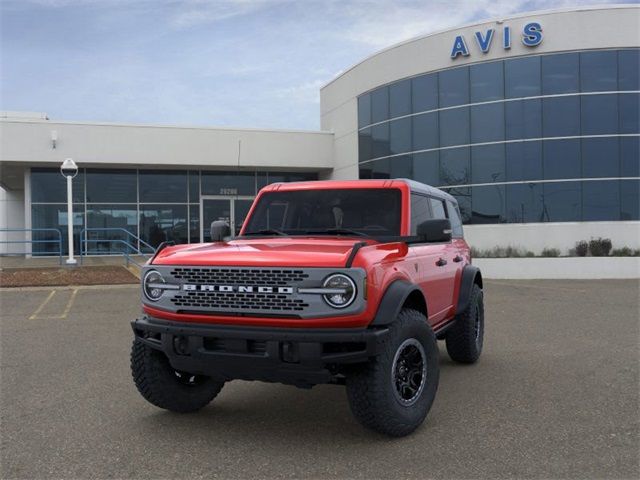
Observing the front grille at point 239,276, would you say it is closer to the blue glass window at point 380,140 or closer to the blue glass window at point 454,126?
the blue glass window at point 454,126

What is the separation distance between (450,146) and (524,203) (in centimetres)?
335

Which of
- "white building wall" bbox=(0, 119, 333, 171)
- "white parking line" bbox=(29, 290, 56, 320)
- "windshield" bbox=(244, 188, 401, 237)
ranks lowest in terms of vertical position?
"white parking line" bbox=(29, 290, 56, 320)

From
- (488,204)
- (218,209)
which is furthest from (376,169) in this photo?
(218,209)

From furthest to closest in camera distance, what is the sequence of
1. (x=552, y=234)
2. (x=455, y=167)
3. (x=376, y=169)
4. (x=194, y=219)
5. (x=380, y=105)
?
(x=194, y=219) → (x=376, y=169) → (x=380, y=105) → (x=455, y=167) → (x=552, y=234)

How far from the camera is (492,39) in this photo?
20.4m

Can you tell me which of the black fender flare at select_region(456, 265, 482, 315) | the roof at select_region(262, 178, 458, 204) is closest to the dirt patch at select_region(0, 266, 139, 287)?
the roof at select_region(262, 178, 458, 204)

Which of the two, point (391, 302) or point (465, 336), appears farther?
point (465, 336)

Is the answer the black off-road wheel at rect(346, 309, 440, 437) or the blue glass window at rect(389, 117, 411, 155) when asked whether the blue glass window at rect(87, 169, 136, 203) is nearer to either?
the blue glass window at rect(389, 117, 411, 155)

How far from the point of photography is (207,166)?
961 inches

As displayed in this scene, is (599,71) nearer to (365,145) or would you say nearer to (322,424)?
(365,145)

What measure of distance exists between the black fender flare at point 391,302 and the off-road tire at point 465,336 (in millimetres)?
2343

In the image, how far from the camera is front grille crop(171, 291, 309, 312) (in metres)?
3.94

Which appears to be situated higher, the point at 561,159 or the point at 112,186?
the point at 561,159

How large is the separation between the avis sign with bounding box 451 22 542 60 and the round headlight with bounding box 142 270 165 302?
1870 centimetres
